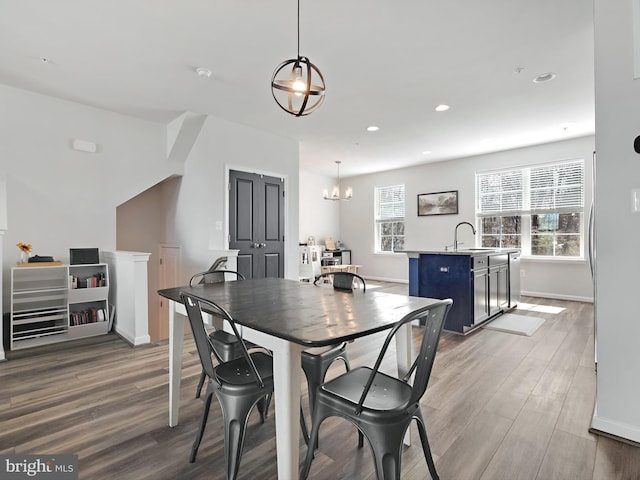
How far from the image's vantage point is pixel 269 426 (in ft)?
6.68

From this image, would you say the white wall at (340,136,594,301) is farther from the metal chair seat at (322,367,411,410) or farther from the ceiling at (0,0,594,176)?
the metal chair seat at (322,367,411,410)

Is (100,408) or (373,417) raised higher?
(373,417)

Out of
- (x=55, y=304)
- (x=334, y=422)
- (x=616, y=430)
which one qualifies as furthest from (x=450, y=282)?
(x=55, y=304)

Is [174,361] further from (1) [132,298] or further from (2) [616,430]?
(2) [616,430]

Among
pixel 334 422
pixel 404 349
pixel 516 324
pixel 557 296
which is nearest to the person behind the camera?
pixel 404 349

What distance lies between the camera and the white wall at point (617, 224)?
6.07 feet

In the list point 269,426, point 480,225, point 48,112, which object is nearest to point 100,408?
point 269,426

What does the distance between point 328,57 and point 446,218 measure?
5145 mm

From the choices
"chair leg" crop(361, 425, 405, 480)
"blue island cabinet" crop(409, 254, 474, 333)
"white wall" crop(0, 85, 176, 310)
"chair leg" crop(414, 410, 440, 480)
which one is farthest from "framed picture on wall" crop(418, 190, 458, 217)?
"chair leg" crop(361, 425, 405, 480)

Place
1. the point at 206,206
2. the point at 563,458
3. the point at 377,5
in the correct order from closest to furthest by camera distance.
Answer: the point at 563,458 < the point at 377,5 < the point at 206,206

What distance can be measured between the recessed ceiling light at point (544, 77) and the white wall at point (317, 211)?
215 inches

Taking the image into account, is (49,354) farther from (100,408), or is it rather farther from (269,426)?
(269,426)

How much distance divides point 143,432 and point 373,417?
1495 mm

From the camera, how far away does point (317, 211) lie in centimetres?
874
